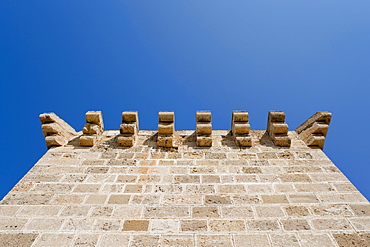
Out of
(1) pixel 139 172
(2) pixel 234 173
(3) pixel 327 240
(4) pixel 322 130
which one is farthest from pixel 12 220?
(4) pixel 322 130

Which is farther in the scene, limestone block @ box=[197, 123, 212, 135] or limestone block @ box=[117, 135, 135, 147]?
limestone block @ box=[197, 123, 212, 135]

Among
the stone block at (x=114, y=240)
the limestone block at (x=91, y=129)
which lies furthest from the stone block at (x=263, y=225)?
the limestone block at (x=91, y=129)

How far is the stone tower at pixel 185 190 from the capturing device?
134 inches

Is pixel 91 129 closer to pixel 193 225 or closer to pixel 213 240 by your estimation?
pixel 193 225

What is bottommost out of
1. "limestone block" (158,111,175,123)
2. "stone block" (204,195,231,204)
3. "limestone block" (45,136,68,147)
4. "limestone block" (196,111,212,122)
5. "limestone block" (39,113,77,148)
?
"stone block" (204,195,231,204)

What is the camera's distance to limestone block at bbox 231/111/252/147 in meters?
5.25

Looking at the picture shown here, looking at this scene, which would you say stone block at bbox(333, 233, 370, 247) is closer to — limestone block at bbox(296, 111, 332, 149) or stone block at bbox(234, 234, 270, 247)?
stone block at bbox(234, 234, 270, 247)

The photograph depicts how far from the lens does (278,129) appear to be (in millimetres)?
5418

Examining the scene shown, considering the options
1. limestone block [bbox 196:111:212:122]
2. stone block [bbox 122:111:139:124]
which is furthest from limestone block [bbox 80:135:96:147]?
limestone block [bbox 196:111:212:122]

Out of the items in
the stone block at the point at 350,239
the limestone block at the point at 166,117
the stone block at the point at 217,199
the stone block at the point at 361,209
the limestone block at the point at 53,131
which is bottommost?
the stone block at the point at 350,239

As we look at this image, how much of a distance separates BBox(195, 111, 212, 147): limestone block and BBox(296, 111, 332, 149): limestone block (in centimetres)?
199

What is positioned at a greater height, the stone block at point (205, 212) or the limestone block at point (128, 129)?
the limestone block at point (128, 129)

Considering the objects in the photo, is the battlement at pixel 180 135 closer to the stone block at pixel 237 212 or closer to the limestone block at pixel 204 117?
the limestone block at pixel 204 117

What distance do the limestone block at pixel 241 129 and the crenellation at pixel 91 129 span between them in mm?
2851
